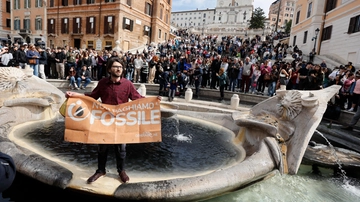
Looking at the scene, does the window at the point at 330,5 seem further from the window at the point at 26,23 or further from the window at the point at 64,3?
the window at the point at 26,23

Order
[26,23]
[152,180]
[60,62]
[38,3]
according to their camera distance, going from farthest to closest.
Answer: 1. [26,23]
2. [38,3]
3. [60,62]
4. [152,180]

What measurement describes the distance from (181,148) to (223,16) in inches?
4128

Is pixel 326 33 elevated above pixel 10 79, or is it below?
above

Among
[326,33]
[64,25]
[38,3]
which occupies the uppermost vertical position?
[38,3]

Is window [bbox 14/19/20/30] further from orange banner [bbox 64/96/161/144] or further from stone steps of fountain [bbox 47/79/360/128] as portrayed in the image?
orange banner [bbox 64/96/161/144]

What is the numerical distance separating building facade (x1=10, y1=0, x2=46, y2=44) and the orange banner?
4041 centimetres

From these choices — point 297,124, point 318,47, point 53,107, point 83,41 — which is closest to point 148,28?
point 83,41

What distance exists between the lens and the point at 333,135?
24.6ft

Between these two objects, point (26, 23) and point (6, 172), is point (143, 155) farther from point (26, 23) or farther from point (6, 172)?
point (26, 23)

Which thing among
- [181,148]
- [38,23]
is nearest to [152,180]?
[181,148]

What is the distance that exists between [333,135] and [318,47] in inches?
845

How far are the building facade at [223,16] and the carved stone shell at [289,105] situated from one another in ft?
244

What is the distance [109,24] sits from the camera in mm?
32719

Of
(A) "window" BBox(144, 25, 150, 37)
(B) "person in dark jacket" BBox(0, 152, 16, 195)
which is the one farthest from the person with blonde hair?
(A) "window" BBox(144, 25, 150, 37)
